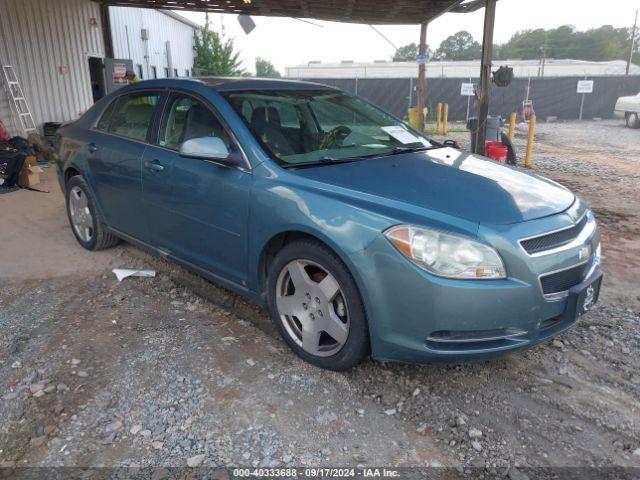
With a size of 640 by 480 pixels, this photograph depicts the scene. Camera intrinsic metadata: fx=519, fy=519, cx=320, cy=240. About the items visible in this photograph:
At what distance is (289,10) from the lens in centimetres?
1291

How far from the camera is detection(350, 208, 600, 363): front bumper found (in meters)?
2.37

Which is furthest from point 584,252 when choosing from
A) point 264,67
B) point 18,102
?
point 264,67

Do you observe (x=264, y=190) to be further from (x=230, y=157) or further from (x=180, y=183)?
(x=180, y=183)

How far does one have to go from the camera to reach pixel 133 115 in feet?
13.7

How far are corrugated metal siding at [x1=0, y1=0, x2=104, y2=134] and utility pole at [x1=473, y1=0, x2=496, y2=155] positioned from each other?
9.08m

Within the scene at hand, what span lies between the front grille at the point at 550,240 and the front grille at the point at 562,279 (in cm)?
13

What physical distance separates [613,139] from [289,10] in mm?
11300

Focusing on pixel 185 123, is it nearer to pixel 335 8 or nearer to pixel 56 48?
pixel 335 8

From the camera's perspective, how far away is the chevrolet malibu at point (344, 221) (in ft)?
7.93

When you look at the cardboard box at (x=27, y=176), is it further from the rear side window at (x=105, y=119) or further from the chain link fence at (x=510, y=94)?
the chain link fence at (x=510, y=94)

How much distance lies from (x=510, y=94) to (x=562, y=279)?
24719 millimetres

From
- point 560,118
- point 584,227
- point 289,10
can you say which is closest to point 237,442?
point 584,227

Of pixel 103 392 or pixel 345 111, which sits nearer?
pixel 103 392

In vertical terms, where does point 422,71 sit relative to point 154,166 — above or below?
above
